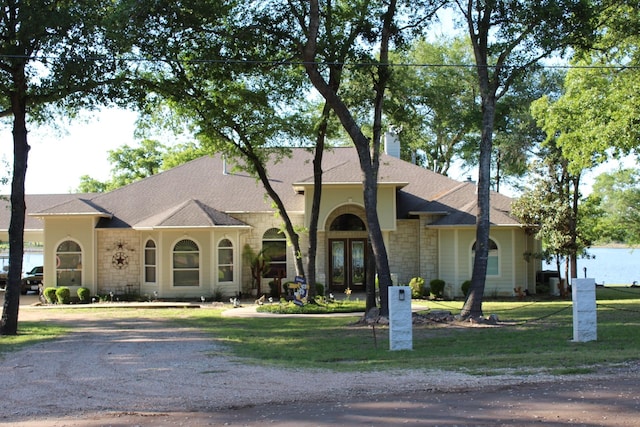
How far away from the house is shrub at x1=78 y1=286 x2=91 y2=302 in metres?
0.56

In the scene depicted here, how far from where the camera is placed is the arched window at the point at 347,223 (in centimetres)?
3045

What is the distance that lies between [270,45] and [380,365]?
36.7ft

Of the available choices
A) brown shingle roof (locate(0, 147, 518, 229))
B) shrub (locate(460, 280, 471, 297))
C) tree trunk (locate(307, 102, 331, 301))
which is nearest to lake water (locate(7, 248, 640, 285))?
brown shingle roof (locate(0, 147, 518, 229))

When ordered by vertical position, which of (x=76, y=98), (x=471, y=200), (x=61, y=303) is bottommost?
(x=61, y=303)

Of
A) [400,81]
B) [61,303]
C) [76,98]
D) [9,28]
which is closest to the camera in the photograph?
[9,28]

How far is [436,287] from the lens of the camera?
28156 millimetres

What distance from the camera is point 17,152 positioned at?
1778 cm

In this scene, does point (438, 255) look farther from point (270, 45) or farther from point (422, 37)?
point (270, 45)

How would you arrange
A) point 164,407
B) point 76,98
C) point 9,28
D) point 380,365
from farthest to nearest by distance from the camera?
point 76,98 < point 9,28 < point 380,365 < point 164,407

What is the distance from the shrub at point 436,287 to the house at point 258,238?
0.60 meters

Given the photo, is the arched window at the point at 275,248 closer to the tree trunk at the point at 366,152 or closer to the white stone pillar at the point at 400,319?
the tree trunk at the point at 366,152

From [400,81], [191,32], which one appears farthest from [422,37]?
[191,32]

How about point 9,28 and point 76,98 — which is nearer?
point 9,28

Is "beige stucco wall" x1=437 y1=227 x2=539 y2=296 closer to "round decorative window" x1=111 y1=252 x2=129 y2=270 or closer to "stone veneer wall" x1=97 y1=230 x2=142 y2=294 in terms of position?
"stone veneer wall" x1=97 y1=230 x2=142 y2=294
